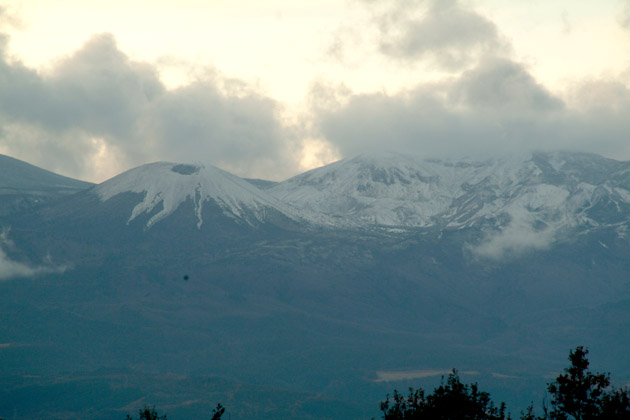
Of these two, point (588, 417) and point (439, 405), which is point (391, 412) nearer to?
point (439, 405)

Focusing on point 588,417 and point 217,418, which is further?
point 217,418

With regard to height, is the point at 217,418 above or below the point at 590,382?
below

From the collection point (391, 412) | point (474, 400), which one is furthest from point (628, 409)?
point (391, 412)

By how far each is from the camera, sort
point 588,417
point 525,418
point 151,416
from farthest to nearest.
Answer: point 151,416
point 525,418
point 588,417

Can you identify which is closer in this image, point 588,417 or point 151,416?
point 588,417

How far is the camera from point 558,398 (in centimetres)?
6056

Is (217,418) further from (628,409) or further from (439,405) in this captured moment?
(628,409)

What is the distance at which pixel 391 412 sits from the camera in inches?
2798

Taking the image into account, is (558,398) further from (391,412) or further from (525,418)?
(391,412)

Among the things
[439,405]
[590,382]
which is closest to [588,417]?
[590,382]

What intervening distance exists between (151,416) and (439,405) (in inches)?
770

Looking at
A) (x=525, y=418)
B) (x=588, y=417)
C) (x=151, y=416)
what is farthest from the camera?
(x=151, y=416)

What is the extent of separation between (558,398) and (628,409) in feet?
13.8

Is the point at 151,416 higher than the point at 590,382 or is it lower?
lower
